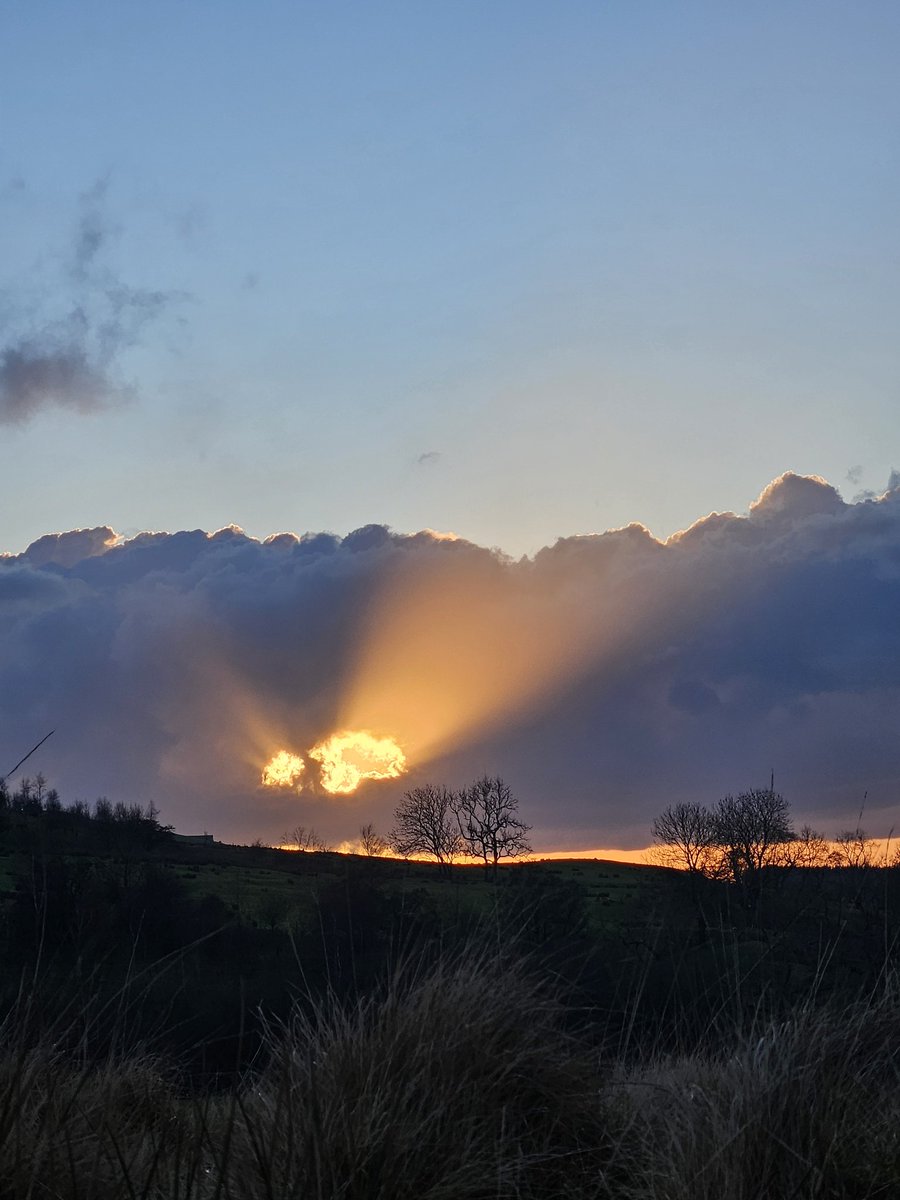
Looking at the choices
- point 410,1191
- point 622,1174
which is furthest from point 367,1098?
point 622,1174

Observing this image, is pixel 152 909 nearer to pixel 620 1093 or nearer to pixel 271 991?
pixel 271 991

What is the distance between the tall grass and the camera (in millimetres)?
4047

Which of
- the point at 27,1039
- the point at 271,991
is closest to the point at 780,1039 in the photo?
the point at 27,1039

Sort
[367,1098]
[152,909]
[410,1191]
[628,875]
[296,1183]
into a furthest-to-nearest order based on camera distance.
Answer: [628,875]
[152,909]
[367,1098]
[410,1191]
[296,1183]

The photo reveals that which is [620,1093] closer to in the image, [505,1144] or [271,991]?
[505,1144]

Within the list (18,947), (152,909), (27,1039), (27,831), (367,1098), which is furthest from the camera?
(152,909)

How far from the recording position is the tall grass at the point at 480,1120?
13.3 ft

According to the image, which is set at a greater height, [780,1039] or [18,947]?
[780,1039]

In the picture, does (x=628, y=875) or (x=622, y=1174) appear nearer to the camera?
(x=622, y=1174)

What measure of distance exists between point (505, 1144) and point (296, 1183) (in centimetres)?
119

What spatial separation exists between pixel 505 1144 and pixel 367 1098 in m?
0.66

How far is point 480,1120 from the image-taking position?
4.84 metres

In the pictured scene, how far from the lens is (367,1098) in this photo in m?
4.52

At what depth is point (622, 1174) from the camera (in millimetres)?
5074
